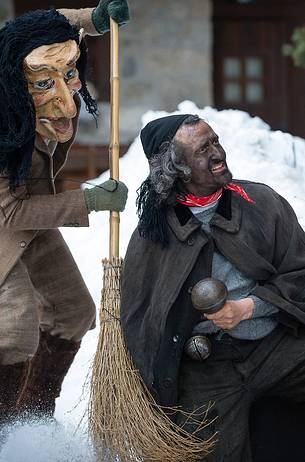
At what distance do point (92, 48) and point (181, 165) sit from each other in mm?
8848

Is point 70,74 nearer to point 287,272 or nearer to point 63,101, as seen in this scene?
point 63,101

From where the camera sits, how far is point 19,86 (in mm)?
4309

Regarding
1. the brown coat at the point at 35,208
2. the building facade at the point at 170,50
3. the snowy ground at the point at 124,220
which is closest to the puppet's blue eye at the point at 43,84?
the brown coat at the point at 35,208

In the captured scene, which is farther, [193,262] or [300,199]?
[300,199]

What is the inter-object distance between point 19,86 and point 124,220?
1975mm

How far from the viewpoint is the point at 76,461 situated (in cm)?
477

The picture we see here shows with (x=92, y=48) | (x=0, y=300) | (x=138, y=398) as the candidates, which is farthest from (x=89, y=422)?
(x=92, y=48)

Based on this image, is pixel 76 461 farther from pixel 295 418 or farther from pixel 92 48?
pixel 92 48

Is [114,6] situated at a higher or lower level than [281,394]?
higher

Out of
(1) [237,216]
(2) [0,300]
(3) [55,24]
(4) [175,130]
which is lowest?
(2) [0,300]

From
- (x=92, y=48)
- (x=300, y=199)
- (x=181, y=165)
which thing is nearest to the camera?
(x=181, y=165)

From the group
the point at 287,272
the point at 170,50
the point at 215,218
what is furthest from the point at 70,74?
the point at 170,50

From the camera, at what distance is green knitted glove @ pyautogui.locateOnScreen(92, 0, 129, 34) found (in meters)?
4.56

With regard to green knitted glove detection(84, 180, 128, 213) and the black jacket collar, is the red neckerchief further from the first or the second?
green knitted glove detection(84, 180, 128, 213)
